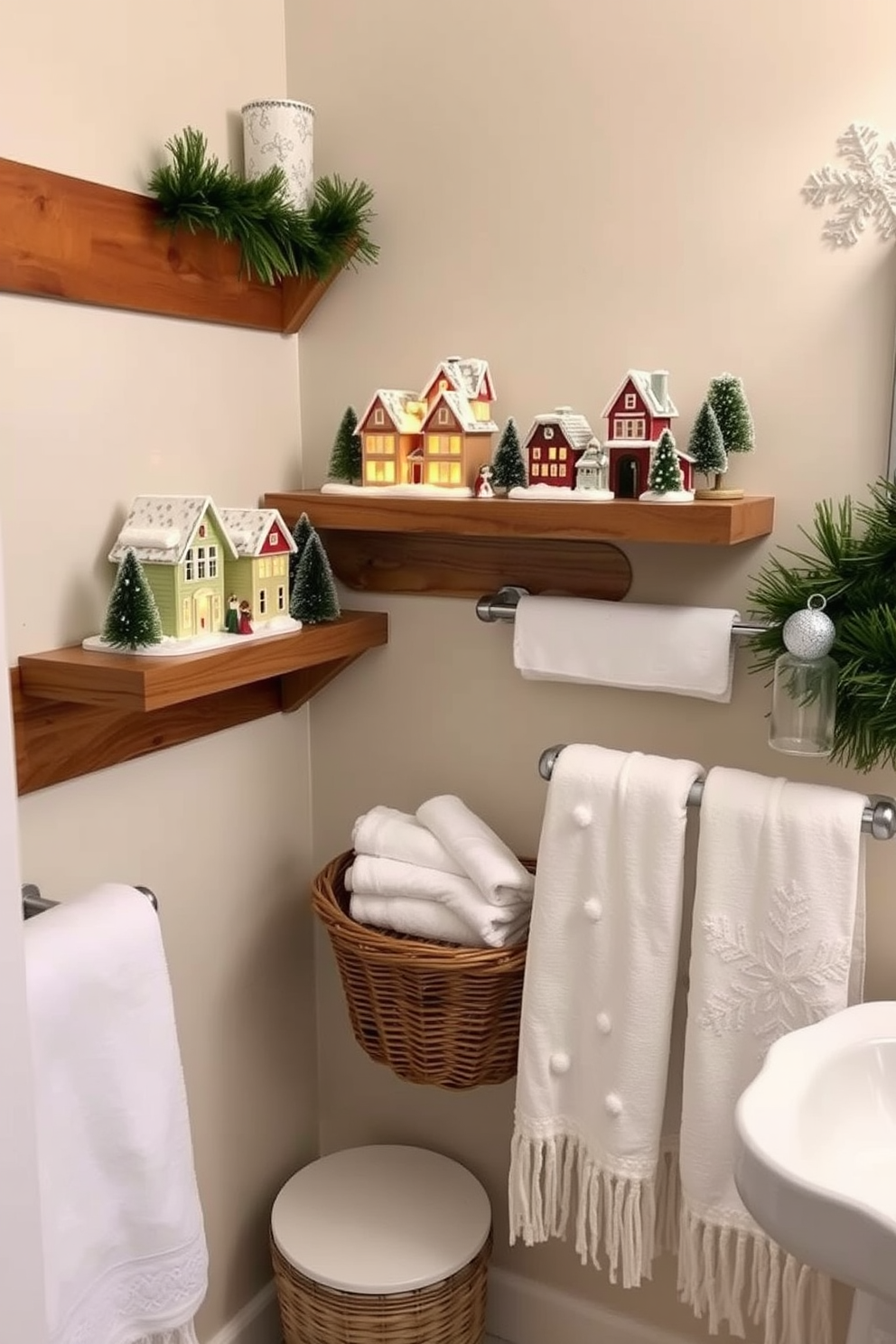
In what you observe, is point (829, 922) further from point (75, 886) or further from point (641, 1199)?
Answer: point (75, 886)

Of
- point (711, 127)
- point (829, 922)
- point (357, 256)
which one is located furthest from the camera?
point (357, 256)

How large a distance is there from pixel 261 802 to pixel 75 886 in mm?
344

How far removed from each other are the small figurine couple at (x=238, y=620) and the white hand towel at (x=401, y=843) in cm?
29

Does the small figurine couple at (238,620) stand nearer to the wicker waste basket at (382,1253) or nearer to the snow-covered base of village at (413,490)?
the snow-covered base of village at (413,490)

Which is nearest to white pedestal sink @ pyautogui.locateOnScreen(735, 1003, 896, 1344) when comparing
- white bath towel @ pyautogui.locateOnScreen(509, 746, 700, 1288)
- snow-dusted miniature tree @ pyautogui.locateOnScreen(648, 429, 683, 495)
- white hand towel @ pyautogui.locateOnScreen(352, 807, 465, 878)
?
white bath towel @ pyautogui.locateOnScreen(509, 746, 700, 1288)

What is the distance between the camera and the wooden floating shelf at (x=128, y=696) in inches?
46.5

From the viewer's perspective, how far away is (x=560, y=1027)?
138cm

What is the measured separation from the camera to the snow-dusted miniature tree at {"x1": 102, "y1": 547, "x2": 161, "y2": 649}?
1221 mm

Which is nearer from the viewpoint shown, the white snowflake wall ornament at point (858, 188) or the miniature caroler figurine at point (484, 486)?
the white snowflake wall ornament at point (858, 188)

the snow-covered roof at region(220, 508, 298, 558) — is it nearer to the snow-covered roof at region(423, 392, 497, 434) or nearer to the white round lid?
the snow-covered roof at region(423, 392, 497, 434)

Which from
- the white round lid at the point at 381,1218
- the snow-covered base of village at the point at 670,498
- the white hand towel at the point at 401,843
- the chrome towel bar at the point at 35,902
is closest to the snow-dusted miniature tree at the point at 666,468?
the snow-covered base of village at the point at 670,498

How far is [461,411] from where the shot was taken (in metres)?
1.42

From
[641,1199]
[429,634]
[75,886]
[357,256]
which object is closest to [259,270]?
[357,256]

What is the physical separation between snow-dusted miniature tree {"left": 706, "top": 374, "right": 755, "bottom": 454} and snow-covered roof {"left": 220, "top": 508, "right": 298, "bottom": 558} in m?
0.50
